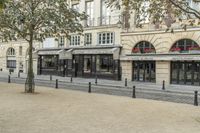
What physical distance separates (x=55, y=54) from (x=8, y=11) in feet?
83.6

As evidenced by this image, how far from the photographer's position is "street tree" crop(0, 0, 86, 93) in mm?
20047

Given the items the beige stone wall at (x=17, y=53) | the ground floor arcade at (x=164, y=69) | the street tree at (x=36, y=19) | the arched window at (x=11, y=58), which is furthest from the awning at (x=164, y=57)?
the arched window at (x=11, y=58)

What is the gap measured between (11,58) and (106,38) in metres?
20.9

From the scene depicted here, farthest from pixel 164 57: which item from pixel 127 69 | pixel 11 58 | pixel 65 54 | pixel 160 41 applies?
pixel 11 58

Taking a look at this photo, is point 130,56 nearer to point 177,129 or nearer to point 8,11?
point 8,11

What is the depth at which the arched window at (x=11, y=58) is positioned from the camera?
5469 centimetres

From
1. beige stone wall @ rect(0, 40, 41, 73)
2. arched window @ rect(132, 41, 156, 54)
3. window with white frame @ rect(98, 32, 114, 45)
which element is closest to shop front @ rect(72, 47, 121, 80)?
window with white frame @ rect(98, 32, 114, 45)

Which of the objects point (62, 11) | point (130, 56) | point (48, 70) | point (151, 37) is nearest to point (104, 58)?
point (130, 56)

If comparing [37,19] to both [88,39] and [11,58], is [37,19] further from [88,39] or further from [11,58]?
[11,58]

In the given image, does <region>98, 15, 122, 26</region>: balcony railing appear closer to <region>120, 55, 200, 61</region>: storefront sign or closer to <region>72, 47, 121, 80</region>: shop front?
<region>72, 47, 121, 80</region>: shop front

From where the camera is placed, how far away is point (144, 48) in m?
35.8

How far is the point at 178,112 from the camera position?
14391 millimetres

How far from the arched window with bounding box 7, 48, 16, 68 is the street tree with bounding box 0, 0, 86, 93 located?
33741mm

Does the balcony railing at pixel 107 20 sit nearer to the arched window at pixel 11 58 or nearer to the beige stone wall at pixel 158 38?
the beige stone wall at pixel 158 38
